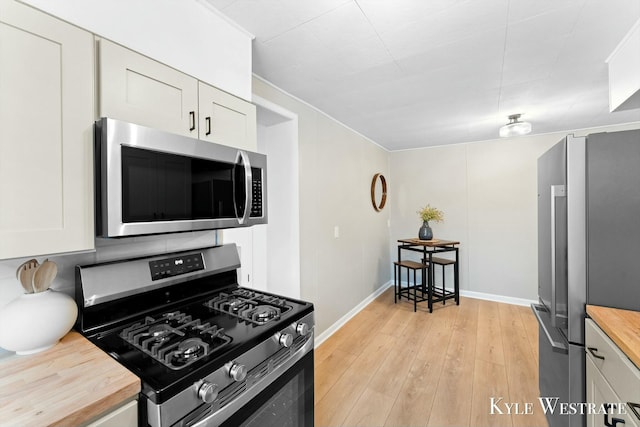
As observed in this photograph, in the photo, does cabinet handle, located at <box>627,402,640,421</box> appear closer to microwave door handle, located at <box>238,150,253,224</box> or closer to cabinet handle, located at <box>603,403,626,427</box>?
cabinet handle, located at <box>603,403,626,427</box>

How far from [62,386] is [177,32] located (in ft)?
4.46

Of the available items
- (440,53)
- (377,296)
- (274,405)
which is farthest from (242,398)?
(377,296)

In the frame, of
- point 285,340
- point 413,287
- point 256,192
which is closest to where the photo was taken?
point 285,340

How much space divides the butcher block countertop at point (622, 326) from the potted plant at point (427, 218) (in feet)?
9.12

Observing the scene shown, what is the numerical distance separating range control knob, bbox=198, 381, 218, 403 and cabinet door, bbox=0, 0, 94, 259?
574mm

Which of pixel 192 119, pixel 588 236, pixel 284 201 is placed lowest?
pixel 588 236

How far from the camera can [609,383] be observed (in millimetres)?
1107

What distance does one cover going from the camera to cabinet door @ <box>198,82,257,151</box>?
4.10 ft

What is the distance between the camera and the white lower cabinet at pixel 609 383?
961 millimetres

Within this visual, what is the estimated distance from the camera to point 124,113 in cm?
98

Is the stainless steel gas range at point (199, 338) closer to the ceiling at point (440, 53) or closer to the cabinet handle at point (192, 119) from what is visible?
the cabinet handle at point (192, 119)

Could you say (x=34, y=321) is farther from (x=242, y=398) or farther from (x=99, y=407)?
(x=242, y=398)

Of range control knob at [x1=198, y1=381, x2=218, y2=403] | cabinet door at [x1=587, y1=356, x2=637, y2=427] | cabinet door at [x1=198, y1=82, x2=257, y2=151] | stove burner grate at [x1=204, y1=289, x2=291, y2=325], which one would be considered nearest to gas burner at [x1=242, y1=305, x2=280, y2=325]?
stove burner grate at [x1=204, y1=289, x2=291, y2=325]

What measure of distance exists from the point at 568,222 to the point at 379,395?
5.46 feet
